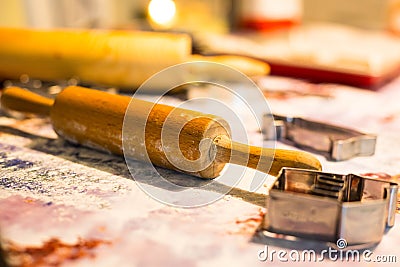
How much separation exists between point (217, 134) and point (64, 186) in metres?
0.18

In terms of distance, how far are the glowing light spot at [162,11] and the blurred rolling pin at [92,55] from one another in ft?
1.74

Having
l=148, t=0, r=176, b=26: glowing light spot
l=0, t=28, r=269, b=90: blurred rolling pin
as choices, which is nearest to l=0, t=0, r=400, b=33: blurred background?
l=148, t=0, r=176, b=26: glowing light spot

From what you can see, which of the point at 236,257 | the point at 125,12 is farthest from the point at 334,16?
the point at 236,257

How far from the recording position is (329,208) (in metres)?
0.42

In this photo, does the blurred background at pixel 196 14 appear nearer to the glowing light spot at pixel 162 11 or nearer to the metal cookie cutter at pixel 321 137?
the glowing light spot at pixel 162 11

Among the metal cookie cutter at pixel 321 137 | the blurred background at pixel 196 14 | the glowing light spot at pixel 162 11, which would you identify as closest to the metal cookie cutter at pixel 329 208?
the metal cookie cutter at pixel 321 137

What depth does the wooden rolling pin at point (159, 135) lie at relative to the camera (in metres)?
0.53

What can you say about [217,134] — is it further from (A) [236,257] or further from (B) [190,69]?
(B) [190,69]

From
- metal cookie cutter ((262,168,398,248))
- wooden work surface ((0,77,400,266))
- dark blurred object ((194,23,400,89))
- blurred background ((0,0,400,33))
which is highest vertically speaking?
blurred background ((0,0,400,33))

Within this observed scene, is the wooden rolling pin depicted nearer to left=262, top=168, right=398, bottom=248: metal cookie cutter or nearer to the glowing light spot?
left=262, top=168, right=398, bottom=248: metal cookie cutter

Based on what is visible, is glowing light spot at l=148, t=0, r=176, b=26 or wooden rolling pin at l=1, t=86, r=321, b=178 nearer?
wooden rolling pin at l=1, t=86, r=321, b=178

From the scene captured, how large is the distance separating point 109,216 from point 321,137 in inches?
12.9

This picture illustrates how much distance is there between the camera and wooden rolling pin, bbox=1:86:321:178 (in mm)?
534

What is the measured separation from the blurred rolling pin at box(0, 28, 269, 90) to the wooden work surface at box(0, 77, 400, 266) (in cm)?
20
